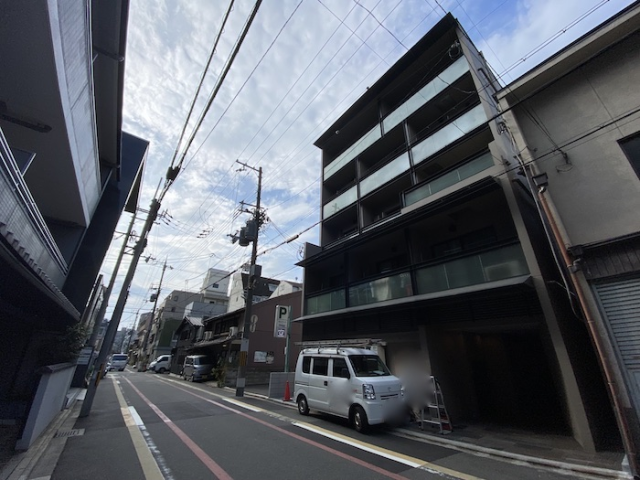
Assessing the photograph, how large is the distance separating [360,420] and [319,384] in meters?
1.85

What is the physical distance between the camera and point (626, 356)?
5.68m

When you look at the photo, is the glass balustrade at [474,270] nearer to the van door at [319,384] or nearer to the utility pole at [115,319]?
the van door at [319,384]

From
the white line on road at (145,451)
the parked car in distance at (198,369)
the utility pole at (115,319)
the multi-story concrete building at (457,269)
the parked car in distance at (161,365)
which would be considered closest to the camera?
the white line on road at (145,451)

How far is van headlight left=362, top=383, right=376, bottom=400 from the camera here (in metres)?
6.83

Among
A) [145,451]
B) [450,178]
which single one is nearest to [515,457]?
[145,451]

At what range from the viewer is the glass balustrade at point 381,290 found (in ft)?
32.2

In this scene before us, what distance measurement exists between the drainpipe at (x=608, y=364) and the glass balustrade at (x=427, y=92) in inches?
286

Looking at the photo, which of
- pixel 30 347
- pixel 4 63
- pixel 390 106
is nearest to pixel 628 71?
pixel 390 106

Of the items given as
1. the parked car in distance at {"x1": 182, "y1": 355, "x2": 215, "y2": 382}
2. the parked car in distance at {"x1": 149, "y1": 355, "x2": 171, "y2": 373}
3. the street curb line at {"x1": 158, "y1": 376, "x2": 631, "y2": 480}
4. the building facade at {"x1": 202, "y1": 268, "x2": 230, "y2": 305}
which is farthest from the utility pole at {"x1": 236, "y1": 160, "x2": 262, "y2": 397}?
the building facade at {"x1": 202, "y1": 268, "x2": 230, "y2": 305}

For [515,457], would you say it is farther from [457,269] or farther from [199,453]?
[199,453]

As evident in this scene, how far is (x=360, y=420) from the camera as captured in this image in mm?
6898

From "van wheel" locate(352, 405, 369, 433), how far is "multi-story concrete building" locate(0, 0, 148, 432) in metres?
7.05

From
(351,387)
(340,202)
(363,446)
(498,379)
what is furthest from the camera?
(340,202)

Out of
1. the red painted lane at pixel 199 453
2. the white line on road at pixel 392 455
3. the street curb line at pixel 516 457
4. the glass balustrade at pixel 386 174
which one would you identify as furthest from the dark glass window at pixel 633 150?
the red painted lane at pixel 199 453
